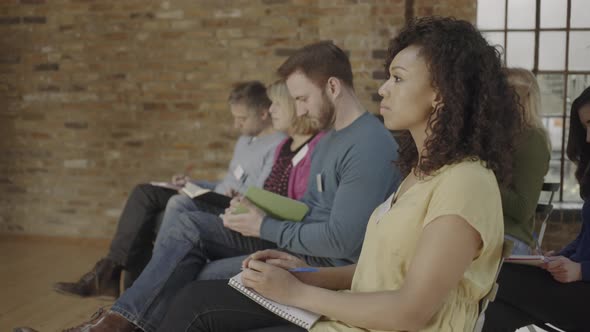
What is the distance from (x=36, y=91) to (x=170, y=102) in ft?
4.00

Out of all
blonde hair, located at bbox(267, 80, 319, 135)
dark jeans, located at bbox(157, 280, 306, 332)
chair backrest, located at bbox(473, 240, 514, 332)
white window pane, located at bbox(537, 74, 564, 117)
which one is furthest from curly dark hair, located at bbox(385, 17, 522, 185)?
white window pane, located at bbox(537, 74, 564, 117)

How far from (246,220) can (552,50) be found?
3.40m

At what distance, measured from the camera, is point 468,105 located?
4.55 feet

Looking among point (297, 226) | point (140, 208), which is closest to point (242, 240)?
point (297, 226)

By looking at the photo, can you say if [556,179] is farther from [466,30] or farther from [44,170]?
[44,170]

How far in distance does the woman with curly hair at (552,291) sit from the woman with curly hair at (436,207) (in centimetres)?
90

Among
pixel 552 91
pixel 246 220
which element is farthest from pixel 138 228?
pixel 552 91

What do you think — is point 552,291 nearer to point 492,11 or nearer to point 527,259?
point 527,259

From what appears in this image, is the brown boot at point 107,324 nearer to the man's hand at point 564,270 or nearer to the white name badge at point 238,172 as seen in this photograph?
the man's hand at point 564,270

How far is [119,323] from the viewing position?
7.20 ft

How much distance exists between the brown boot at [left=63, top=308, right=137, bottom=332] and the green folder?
0.55m

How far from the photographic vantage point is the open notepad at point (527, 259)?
81.0 inches

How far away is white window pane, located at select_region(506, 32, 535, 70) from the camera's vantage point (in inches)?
189

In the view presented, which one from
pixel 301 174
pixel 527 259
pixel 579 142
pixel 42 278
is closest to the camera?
pixel 527 259
